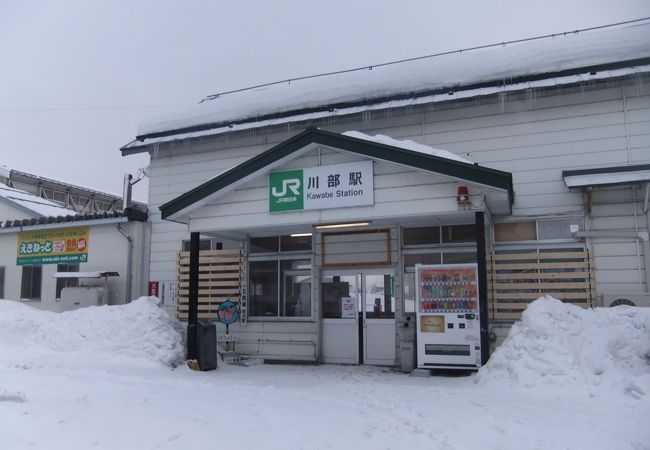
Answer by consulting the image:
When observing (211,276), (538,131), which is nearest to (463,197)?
(538,131)

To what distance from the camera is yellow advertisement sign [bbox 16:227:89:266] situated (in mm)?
15500

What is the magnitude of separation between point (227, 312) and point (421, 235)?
4.74 metres

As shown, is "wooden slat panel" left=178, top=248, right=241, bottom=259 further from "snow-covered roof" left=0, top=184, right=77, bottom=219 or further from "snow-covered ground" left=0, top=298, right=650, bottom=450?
"snow-covered roof" left=0, top=184, right=77, bottom=219

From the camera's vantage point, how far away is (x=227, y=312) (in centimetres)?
1287

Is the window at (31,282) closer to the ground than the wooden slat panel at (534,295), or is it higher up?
higher up

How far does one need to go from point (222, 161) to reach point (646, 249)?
9579 mm

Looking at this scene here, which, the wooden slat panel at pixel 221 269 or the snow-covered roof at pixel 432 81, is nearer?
the snow-covered roof at pixel 432 81

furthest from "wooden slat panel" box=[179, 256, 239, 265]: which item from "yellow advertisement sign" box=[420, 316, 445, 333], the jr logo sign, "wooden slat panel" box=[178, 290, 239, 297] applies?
"yellow advertisement sign" box=[420, 316, 445, 333]

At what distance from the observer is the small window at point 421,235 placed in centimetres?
1194

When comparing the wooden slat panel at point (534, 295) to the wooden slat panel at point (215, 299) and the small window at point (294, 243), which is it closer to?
the small window at point (294, 243)

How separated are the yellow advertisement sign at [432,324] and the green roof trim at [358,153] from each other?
2615 millimetres

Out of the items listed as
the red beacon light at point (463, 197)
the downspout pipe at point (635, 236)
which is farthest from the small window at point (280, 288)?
the downspout pipe at point (635, 236)

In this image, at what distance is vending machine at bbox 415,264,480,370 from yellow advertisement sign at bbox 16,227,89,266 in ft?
31.6

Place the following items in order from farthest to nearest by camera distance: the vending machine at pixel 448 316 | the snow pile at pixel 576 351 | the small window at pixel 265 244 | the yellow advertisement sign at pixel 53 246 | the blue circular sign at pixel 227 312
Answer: the yellow advertisement sign at pixel 53 246
the small window at pixel 265 244
the blue circular sign at pixel 227 312
the vending machine at pixel 448 316
the snow pile at pixel 576 351
